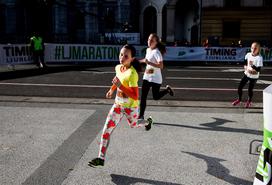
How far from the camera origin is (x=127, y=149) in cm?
534

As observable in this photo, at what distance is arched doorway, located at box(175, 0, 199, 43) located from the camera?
4216 cm

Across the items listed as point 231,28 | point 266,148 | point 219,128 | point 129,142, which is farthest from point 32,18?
point 266,148

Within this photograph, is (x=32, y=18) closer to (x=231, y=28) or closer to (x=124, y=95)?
(x=231, y=28)

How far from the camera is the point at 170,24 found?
40781 millimetres

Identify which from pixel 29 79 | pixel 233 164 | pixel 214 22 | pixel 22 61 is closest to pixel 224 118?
pixel 233 164

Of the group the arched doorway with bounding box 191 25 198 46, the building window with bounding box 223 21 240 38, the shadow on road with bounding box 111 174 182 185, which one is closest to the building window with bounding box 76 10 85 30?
the arched doorway with bounding box 191 25 198 46

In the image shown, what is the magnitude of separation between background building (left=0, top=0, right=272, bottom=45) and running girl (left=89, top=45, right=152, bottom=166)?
1265 inches

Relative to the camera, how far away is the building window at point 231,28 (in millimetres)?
35219

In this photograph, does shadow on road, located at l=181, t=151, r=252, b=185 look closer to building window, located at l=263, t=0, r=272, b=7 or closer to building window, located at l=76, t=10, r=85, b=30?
building window, located at l=263, t=0, r=272, b=7

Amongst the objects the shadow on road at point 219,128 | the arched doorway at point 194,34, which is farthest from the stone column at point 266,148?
the arched doorway at point 194,34

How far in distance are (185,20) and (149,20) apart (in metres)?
4.81

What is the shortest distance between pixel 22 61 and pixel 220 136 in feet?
50.5

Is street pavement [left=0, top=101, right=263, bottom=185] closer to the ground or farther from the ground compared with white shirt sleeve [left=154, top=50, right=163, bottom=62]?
closer to the ground

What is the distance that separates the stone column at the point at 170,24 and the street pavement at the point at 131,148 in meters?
33.7
